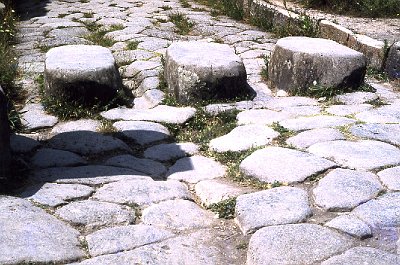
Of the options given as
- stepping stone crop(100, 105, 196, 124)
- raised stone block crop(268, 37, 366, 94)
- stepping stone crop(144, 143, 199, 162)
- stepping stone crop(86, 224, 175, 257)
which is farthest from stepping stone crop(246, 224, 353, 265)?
raised stone block crop(268, 37, 366, 94)

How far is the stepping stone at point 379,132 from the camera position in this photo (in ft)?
12.7

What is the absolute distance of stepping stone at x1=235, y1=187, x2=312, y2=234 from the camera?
2.79 meters

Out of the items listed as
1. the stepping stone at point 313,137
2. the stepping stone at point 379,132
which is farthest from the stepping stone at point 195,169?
the stepping stone at point 379,132

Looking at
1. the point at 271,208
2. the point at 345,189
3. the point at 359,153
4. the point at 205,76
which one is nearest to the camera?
the point at 271,208

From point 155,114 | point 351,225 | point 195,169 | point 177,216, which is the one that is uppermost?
point 351,225

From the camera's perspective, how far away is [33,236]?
8.56ft

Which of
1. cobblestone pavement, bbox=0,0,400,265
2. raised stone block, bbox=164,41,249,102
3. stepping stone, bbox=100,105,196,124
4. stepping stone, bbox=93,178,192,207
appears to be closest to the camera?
cobblestone pavement, bbox=0,0,400,265

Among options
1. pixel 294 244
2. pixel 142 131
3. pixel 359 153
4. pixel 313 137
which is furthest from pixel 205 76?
pixel 294 244

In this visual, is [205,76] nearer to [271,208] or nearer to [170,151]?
[170,151]

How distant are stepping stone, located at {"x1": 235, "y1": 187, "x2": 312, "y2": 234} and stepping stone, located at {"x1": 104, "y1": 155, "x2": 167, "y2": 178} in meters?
0.74

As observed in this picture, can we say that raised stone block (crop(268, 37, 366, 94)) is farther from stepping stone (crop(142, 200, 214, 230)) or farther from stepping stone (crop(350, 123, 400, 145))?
stepping stone (crop(142, 200, 214, 230))

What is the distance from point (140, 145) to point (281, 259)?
1855 mm

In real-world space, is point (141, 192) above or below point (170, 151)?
above

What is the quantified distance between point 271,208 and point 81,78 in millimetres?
2289
